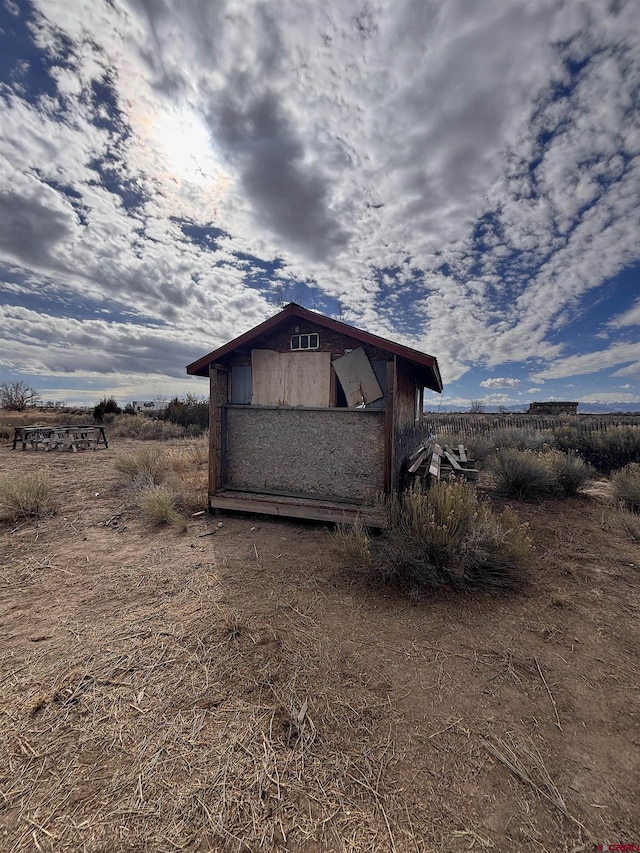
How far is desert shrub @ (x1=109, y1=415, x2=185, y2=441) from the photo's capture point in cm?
Answer: 1836

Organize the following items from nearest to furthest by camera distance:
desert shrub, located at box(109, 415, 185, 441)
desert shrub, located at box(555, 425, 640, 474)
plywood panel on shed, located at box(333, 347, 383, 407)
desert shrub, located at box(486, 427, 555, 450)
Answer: plywood panel on shed, located at box(333, 347, 383, 407), desert shrub, located at box(555, 425, 640, 474), desert shrub, located at box(486, 427, 555, 450), desert shrub, located at box(109, 415, 185, 441)

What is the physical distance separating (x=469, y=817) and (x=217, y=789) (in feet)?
4.33

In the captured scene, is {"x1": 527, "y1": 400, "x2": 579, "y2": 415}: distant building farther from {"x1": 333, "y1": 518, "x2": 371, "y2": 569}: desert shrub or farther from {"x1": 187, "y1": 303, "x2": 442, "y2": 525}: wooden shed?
{"x1": 333, "y1": 518, "x2": 371, "y2": 569}: desert shrub

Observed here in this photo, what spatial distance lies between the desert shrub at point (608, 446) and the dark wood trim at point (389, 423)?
7.88 metres

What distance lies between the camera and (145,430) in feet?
62.2

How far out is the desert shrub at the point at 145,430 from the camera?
→ 723 inches

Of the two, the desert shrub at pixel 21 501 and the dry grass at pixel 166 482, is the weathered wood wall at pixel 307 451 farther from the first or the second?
the desert shrub at pixel 21 501

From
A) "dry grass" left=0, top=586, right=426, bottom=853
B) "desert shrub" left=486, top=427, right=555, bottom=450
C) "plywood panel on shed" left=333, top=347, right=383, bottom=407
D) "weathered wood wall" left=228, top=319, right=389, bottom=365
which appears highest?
"weathered wood wall" left=228, top=319, right=389, bottom=365

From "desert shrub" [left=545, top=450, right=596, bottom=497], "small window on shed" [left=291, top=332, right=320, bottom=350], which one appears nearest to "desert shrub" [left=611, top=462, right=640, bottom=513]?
"desert shrub" [left=545, top=450, right=596, bottom=497]

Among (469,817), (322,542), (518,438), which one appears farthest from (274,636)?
(518,438)

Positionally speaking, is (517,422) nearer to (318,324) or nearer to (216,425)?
(318,324)

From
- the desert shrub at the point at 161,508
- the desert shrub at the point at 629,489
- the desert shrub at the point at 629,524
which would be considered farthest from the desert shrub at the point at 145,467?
the desert shrub at the point at 629,489

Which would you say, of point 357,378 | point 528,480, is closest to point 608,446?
point 528,480

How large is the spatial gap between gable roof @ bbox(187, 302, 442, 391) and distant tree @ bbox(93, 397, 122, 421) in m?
21.2
